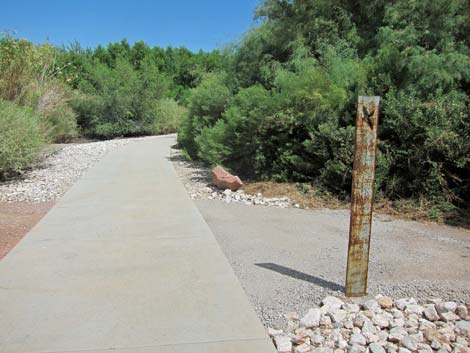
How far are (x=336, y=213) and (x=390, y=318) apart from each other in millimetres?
4087

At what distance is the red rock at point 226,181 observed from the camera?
9.44m

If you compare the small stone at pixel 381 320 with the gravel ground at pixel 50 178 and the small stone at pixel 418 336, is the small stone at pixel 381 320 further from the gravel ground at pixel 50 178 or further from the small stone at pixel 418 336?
the gravel ground at pixel 50 178

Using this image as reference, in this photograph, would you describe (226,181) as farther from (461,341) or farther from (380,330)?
(461,341)

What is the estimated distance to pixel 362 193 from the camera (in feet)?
13.3

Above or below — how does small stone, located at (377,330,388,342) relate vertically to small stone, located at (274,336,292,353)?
below

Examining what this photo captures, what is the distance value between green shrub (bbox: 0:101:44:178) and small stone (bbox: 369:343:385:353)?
32.2ft

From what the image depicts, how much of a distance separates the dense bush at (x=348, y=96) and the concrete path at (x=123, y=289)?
311 cm

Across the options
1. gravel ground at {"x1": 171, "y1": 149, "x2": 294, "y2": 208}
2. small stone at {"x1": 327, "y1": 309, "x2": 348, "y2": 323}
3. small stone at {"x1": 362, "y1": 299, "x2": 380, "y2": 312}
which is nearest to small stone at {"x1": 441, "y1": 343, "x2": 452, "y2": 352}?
small stone at {"x1": 362, "y1": 299, "x2": 380, "y2": 312}

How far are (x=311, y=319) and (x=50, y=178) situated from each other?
30.6 ft

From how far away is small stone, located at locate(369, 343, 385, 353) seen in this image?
322 cm

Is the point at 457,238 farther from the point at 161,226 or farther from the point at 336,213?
the point at 161,226

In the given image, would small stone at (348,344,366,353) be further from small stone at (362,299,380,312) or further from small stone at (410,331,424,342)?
small stone at (362,299,380,312)

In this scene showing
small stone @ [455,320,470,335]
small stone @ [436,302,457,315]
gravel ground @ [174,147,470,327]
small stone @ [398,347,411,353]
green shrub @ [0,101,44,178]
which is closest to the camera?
small stone @ [398,347,411,353]

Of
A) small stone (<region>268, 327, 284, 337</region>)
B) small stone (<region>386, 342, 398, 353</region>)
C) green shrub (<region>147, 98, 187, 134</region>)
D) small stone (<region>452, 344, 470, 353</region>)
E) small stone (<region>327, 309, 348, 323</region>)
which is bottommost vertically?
small stone (<region>452, 344, 470, 353</region>)
